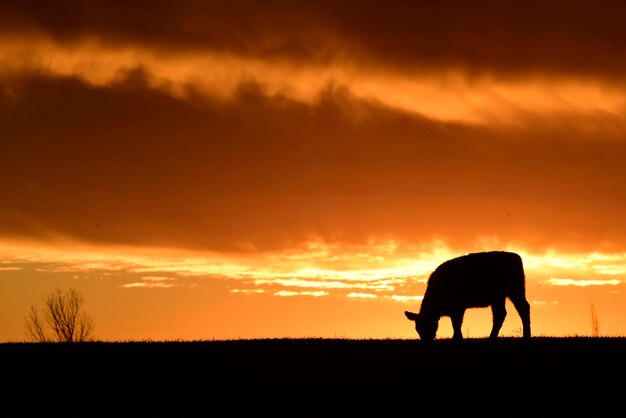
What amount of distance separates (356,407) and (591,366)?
6.60 meters

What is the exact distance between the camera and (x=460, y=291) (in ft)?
95.9

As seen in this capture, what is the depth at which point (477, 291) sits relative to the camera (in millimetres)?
29188

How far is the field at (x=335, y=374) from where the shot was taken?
1595cm

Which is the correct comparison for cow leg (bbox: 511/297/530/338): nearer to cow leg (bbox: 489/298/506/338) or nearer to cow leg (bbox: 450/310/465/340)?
cow leg (bbox: 489/298/506/338)

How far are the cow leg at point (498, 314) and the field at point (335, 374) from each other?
4.42 meters

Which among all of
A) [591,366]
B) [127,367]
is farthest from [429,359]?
[127,367]

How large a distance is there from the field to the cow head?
16.9 ft

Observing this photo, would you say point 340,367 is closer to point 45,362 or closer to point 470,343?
point 470,343

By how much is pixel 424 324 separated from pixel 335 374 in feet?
37.2

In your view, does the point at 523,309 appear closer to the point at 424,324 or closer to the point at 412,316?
the point at 424,324

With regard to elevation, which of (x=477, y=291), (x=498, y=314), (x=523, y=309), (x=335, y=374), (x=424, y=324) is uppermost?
(x=477, y=291)

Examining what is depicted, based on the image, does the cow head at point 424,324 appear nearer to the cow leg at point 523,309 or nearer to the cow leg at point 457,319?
the cow leg at point 457,319

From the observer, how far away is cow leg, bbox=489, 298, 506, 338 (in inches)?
1113

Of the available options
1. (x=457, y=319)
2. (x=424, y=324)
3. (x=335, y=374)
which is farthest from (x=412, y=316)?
(x=335, y=374)
